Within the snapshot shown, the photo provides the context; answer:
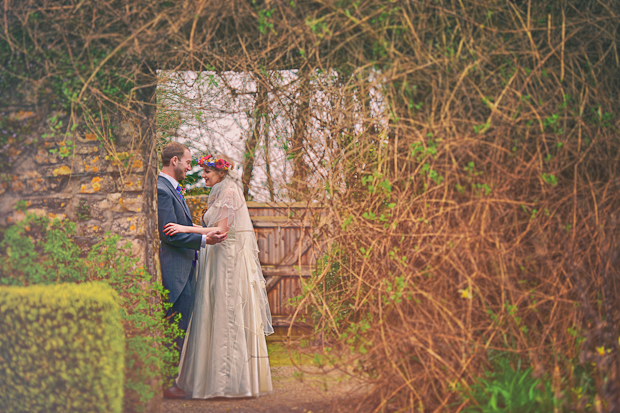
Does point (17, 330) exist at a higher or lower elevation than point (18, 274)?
lower

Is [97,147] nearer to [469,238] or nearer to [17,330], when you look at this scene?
[17,330]

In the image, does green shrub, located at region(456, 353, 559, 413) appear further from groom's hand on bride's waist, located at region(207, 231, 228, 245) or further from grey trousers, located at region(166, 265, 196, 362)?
grey trousers, located at region(166, 265, 196, 362)

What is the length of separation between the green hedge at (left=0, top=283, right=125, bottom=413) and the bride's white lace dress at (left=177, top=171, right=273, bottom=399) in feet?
3.84

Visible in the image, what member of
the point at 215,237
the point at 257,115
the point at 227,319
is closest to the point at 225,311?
the point at 227,319

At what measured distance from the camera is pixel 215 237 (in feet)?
12.7

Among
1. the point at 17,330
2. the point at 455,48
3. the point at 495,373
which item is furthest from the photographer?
the point at 455,48

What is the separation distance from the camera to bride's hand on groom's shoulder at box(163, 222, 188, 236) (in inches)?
151

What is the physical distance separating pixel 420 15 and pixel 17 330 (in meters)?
3.23

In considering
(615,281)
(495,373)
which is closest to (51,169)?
(495,373)

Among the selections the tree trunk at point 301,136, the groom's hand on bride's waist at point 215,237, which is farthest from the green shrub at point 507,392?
the groom's hand on bride's waist at point 215,237

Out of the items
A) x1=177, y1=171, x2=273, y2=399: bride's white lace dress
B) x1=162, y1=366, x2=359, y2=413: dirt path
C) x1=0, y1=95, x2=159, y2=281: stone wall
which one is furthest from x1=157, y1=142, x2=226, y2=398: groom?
x1=0, y1=95, x2=159, y2=281: stone wall

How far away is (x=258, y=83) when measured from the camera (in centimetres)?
326

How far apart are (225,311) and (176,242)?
714 millimetres

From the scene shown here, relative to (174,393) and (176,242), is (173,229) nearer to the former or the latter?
(176,242)
